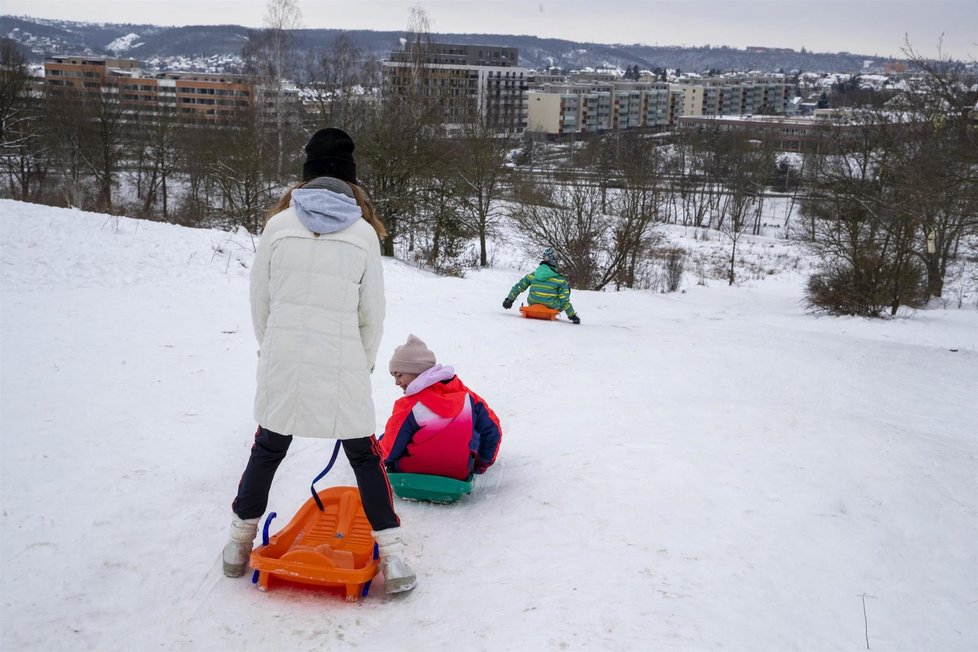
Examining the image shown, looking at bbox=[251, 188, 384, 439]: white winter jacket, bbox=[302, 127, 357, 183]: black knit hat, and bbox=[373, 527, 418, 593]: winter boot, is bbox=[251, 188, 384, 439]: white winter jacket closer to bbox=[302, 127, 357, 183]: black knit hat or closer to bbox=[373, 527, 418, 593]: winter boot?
bbox=[302, 127, 357, 183]: black knit hat

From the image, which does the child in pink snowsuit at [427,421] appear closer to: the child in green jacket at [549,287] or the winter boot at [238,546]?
the winter boot at [238,546]

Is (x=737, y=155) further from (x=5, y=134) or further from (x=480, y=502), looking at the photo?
(x=480, y=502)

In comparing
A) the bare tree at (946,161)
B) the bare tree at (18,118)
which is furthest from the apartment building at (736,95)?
the bare tree at (946,161)

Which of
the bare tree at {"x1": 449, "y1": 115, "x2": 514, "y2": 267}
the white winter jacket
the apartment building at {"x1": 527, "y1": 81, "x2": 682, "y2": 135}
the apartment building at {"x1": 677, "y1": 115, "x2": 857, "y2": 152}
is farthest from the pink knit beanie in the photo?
the apartment building at {"x1": 527, "y1": 81, "x2": 682, "y2": 135}

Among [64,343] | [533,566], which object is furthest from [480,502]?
[64,343]

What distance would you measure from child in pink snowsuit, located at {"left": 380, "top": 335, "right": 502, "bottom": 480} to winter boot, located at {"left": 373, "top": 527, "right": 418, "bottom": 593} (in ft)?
3.13

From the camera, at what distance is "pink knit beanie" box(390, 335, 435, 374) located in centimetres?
412

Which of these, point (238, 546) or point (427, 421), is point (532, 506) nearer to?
point (427, 421)

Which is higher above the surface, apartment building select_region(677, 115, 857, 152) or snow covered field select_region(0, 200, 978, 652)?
apartment building select_region(677, 115, 857, 152)

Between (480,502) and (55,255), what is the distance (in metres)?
7.87

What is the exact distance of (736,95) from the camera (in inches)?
5561

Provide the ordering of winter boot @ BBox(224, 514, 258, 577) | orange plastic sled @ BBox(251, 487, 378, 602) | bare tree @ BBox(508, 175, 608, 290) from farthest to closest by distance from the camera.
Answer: bare tree @ BBox(508, 175, 608, 290) < winter boot @ BBox(224, 514, 258, 577) < orange plastic sled @ BBox(251, 487, 378, 602)

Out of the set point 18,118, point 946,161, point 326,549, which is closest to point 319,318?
point 326,549

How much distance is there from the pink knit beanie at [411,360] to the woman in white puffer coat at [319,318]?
963mm
